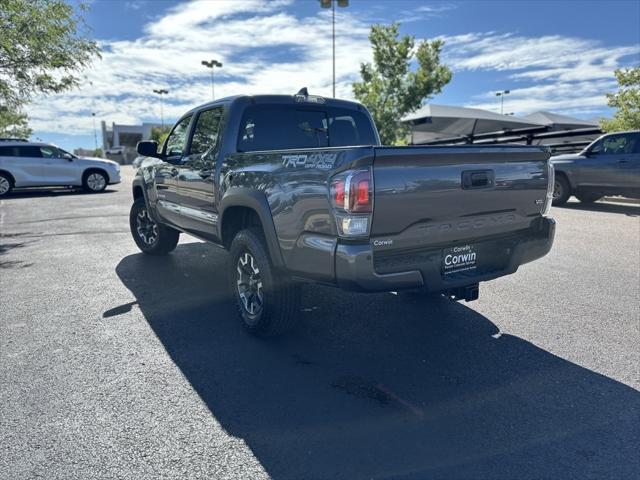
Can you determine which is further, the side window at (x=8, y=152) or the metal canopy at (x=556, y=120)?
the metal canopy at (x=556, y=120)

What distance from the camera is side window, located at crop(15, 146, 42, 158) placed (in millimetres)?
16156

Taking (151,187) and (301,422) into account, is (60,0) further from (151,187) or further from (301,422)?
(301,422)

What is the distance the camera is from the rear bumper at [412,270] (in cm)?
286

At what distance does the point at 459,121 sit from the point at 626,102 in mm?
5582

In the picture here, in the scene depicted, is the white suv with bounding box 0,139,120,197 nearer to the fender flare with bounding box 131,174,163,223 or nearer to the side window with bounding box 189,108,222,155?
the fender flare with bounding box 131,174,163,223

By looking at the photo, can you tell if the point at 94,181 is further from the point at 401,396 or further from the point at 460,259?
the point at 401,396

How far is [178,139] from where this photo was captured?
565cm

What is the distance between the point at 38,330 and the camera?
13.4 feet

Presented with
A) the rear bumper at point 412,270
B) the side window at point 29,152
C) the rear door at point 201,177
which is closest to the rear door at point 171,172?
the rear door at point 201,177

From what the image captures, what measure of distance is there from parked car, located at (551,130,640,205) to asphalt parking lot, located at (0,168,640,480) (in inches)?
238

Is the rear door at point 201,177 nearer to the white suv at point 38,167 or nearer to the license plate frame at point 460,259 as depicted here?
the license plate frame at point 460,259

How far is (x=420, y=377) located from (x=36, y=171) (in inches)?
669

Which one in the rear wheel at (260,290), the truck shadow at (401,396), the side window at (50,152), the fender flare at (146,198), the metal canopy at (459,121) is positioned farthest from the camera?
the metal canopy at (459,121)

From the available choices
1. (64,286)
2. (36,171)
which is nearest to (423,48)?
(36,171)
